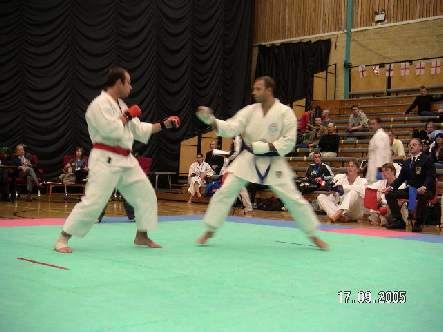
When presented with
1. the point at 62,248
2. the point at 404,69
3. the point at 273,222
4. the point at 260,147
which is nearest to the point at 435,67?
the point at 404,69

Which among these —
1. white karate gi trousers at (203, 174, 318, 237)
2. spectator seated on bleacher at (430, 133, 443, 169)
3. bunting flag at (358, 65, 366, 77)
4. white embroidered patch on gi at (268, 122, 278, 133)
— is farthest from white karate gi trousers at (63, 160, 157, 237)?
bunting flag at (358, 65, 366, 77)

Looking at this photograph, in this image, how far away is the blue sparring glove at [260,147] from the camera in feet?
14.9

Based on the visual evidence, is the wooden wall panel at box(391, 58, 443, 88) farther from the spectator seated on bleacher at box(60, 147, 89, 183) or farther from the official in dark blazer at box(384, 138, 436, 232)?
the spectator seated on bleacher at box(60, 147, 89, 183)

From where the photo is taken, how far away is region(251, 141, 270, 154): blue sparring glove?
453cm

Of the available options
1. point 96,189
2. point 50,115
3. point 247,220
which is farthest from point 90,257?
point 50,115

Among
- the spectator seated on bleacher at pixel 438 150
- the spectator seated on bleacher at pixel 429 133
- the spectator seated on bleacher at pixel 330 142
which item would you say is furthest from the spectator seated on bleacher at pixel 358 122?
the spectator seated on bleacher at pixel 438 150

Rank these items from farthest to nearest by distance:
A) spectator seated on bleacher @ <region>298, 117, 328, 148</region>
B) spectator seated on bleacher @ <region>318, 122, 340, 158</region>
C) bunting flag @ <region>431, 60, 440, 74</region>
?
bunting flag @ <region>431, 60, 440, 74</region>, spectator seated on bleacher @ <region>298, 117, 328, 148</region>, spectator seated on bleacher @ <region>318, 122, 340, 158</region>

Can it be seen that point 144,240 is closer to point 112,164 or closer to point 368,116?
point 112,164

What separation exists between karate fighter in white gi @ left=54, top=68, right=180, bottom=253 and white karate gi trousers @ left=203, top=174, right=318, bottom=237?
560 mm

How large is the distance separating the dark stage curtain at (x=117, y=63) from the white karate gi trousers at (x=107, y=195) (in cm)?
956

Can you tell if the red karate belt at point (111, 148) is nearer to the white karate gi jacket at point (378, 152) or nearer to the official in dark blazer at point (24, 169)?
the white karate gi jacket at point (378, 152)

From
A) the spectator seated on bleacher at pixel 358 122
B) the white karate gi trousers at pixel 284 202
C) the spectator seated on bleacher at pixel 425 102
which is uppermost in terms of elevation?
the spectator seated on bleacher at pixel 425 102

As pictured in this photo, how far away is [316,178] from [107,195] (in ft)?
20.1

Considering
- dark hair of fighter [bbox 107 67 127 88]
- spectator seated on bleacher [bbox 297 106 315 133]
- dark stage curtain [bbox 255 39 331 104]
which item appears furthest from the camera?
dark stage curtain [bbox 255 39 331 104]
